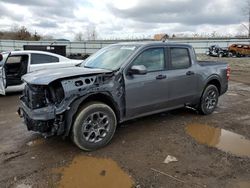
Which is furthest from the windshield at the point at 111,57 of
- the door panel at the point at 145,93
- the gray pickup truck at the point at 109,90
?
the door panel at the point at 145,93

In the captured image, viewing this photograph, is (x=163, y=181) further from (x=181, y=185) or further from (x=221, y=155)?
(x=221, y=155)

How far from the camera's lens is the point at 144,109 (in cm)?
545

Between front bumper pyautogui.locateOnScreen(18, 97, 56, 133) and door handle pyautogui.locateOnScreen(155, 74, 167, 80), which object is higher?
door handle pyautogui.locateOnScreen(155, 74, 167, 80)

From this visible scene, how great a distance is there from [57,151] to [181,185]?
7.10ft

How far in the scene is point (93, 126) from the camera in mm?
4730

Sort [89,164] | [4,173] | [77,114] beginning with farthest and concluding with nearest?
[77,114]
[89,164]
[4,173]

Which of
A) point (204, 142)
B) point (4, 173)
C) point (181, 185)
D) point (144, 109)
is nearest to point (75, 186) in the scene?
point (4, 173)

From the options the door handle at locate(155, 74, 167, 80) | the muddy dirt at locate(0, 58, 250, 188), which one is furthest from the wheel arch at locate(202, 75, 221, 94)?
the door handle at locate(155, 74, 167, 80)

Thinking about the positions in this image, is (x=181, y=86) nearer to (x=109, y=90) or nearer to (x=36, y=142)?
(x=109, y=90)

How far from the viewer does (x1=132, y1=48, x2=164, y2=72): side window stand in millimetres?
5380

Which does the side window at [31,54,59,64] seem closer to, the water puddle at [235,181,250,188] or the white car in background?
the white car in background

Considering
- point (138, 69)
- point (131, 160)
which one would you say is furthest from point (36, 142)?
point (138, 69)

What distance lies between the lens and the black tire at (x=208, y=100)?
22.3 ft

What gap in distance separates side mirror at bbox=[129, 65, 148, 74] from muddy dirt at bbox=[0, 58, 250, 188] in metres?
1.26
